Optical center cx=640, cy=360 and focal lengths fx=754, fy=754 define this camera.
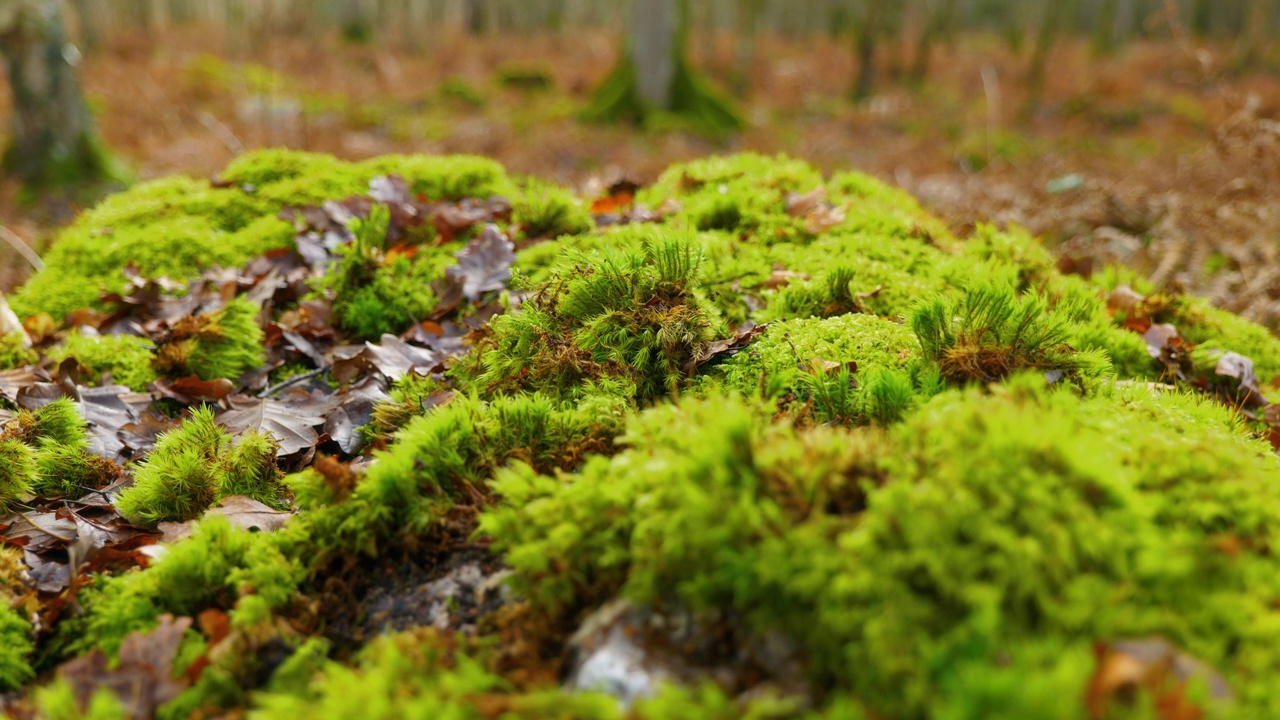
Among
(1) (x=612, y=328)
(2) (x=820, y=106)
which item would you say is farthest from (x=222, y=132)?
(2) (x=820, y=106)

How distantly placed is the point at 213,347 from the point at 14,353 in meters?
0.92

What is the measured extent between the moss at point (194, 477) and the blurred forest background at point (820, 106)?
2.78m

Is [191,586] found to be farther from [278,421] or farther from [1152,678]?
[1152,678]

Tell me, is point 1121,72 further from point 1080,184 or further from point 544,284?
point 544,284

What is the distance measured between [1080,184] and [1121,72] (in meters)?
18.9

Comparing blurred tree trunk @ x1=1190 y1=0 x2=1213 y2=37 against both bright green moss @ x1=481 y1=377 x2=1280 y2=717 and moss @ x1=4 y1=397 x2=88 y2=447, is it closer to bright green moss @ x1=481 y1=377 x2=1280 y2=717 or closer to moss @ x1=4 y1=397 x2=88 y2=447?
bright green moss @ x1=481 y1=377 x2=1280 y2=717

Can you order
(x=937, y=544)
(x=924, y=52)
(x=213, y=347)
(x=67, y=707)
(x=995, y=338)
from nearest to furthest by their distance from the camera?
(x=937, y=544)
(x=67, y=707)
(x=995, y=338)
(x=213, y=347)
(x=924, y=52)

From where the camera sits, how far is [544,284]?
2471 mm

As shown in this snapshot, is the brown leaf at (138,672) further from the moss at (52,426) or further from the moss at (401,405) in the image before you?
the moss at (52,426)

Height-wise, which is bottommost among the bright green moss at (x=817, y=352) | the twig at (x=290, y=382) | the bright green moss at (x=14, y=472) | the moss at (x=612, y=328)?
Answer: the twig at (x=290, y=382)

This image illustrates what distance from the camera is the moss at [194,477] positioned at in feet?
7.36

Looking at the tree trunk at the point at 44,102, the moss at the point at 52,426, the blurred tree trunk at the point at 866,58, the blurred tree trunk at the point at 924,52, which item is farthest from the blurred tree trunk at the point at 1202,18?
the moss at the point at 52,426

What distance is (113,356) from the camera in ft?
10.5

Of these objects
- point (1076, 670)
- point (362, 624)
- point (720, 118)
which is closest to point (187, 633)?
point (362, 624)
